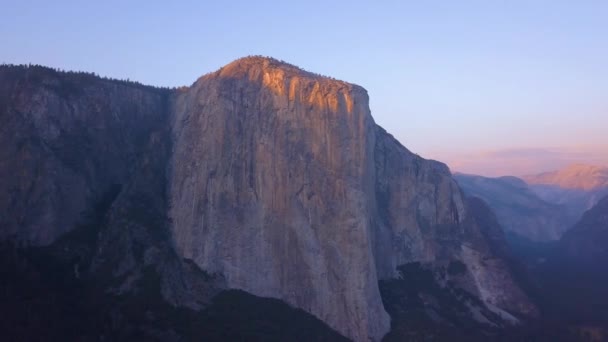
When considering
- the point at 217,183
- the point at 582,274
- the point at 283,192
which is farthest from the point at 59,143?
the point at 582,274

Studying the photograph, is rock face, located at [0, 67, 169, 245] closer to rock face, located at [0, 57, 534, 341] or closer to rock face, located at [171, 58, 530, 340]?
rock face, located at [0, 57, 534, 341]

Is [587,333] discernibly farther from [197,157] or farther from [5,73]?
[5,73]

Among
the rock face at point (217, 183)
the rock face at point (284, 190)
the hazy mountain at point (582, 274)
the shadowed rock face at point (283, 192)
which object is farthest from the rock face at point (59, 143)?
the hazy mountain at point (582, 274)

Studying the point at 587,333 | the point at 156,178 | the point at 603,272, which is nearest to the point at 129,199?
the point at 156,178

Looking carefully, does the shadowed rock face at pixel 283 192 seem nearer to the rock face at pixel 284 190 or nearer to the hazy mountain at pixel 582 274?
the rock face at pixel 284 190

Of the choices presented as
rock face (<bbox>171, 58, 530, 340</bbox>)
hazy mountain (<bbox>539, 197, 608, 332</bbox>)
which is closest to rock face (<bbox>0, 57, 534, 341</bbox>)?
rock face (<bbox>171, 58, 530, 340</bbox>)

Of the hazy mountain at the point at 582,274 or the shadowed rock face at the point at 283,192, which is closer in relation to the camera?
the shadowed rock face at the point at 283,192

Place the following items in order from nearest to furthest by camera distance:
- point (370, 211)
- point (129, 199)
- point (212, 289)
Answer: point (212, 289), point (129, 199), point (370, 211)

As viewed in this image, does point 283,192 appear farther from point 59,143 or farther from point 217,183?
point 59,143
